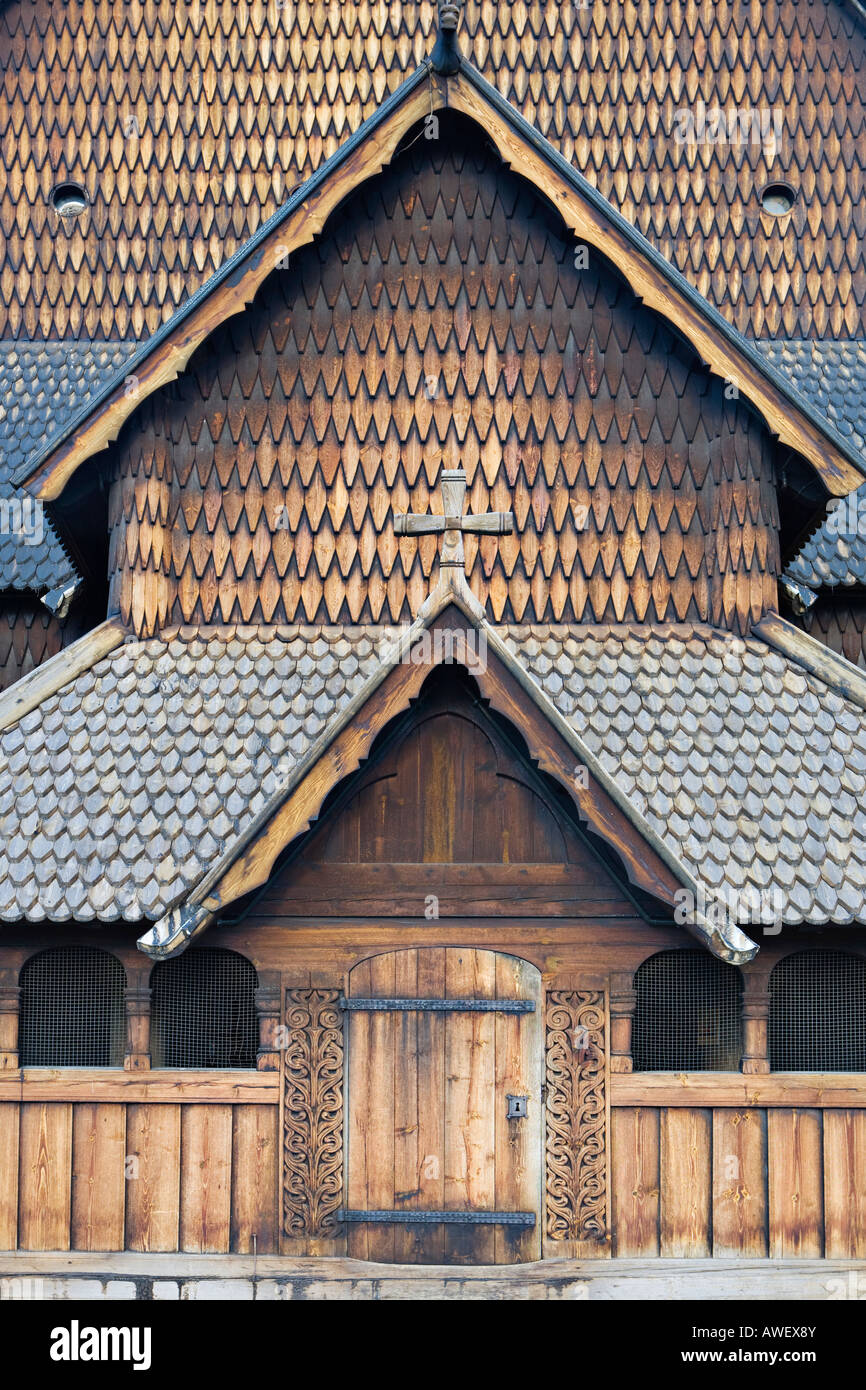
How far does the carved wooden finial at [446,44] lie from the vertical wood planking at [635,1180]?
22.6 ft

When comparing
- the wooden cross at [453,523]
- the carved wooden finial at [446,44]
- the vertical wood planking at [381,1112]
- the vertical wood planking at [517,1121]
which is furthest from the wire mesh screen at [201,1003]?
the carved wooden finial at [446,44]

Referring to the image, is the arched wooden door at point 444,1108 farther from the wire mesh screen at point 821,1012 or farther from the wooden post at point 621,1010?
the wire mesh screen at point 821,1012

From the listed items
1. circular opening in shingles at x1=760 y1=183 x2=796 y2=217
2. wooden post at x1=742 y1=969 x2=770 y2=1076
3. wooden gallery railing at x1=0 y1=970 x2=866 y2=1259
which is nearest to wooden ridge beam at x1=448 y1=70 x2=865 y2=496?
wooden post at x1=742 y1=969 x2=770 y2=1076

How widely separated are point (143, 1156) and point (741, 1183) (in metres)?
3.61

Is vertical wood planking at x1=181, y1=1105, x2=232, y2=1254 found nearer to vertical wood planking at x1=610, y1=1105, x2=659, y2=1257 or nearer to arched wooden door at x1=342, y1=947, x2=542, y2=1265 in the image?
arched wooden door at x1=342, y1=947, x2=542, y2=1265

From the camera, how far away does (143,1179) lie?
8234 millimetres

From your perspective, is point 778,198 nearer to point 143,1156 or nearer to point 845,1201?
point 845,1201

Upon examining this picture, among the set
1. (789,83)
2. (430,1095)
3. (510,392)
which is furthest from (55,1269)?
(789,83)

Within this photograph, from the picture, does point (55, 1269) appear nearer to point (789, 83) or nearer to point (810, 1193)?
point (810, 1193)

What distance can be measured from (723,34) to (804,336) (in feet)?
10.7

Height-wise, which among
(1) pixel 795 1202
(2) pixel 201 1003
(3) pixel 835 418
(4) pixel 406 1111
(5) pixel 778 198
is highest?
(5) pixel 778 198

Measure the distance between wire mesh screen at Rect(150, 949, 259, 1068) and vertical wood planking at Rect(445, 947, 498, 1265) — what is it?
1.31 metres

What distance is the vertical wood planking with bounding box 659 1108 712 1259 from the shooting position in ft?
26.7

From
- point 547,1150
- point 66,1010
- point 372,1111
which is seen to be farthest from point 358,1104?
point 66,1010
